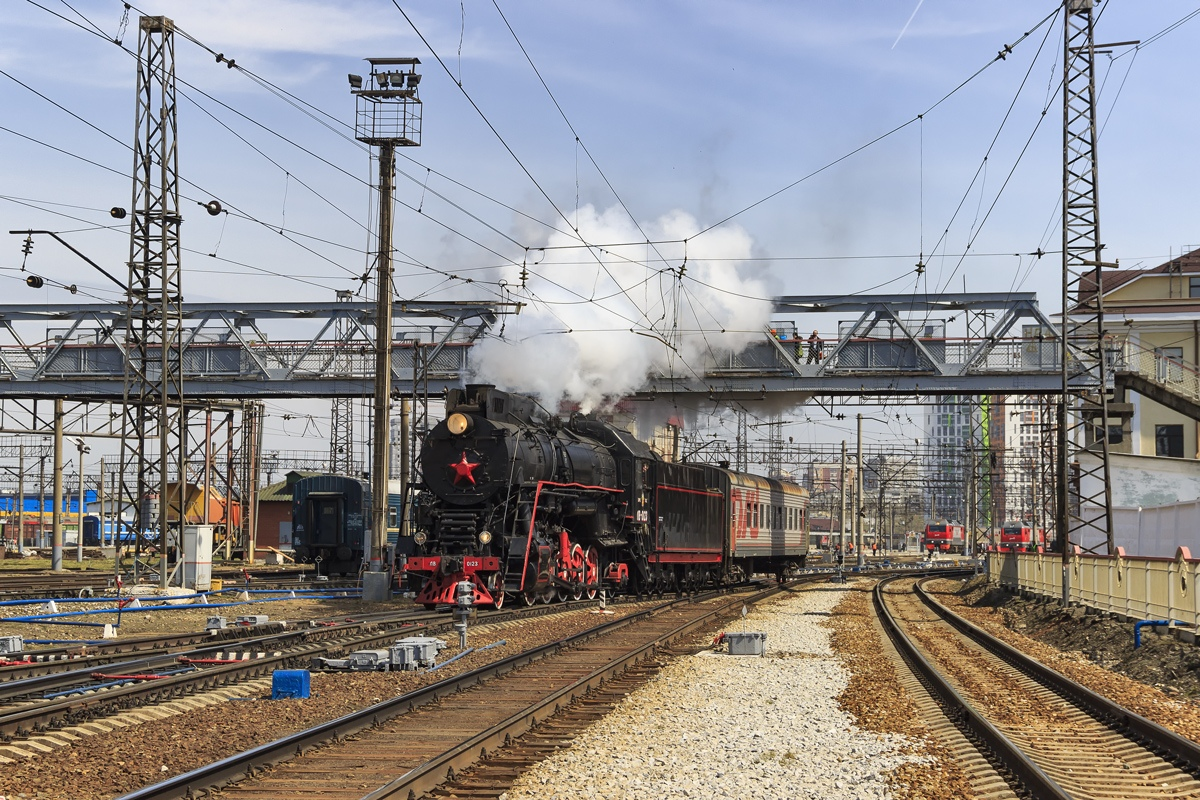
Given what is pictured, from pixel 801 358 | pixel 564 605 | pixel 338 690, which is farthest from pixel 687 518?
pixel 338 690

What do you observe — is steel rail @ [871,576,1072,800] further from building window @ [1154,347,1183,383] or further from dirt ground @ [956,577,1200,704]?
building window @ [1154,347,1183,383]

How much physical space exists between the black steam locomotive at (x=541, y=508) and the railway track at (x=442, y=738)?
6.95 meters

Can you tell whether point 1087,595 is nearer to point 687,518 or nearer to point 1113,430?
point 687,518

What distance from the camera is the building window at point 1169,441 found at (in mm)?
55469

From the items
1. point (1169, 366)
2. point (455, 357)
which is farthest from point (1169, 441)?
point (455, 357)

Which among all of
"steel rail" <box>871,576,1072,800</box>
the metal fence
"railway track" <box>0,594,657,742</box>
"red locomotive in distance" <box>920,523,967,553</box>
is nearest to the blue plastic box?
"railway track" <box>0,594,657,742</box>

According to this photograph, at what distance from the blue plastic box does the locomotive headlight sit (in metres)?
11.2

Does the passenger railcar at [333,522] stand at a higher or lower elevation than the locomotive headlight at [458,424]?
lower

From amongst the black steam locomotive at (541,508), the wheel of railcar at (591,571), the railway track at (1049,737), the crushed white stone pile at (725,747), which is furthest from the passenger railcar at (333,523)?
the crushed white stone pile at (725,747)

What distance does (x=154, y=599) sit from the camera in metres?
24.8

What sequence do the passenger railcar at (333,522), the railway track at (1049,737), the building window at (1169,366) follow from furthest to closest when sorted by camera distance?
the building window at (1169,366), the passenger railcar at (333,522), the railway track at (1049,737)

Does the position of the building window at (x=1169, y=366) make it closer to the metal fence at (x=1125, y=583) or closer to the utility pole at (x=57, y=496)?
the metal fence at (x=1125, y=583)

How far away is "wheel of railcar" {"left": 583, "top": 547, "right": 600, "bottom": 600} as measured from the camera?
2572cm

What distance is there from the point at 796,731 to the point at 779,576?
34.1m
